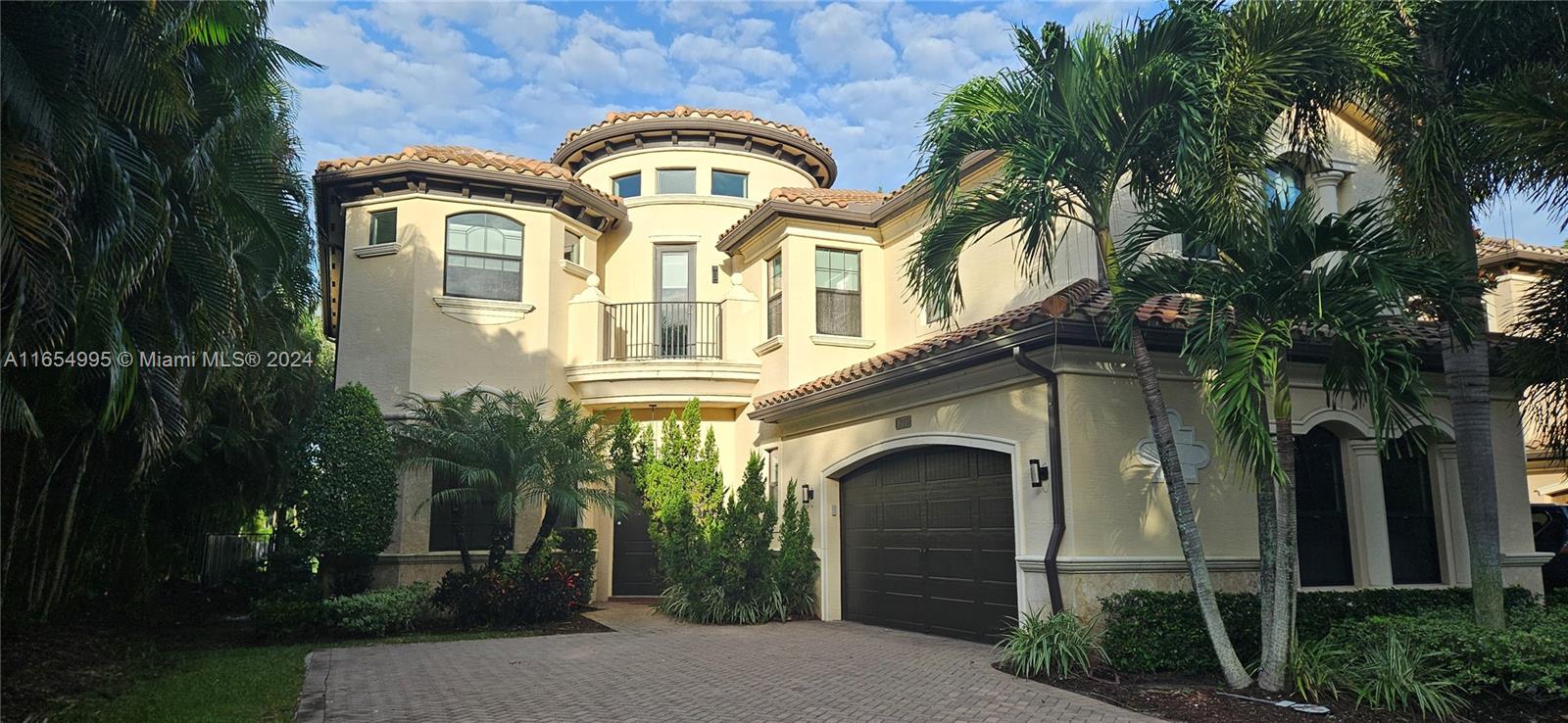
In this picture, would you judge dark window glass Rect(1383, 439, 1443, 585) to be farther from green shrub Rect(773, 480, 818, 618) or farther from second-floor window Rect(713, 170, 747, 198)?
second-floor window Rect(713, 170, 747, 198)

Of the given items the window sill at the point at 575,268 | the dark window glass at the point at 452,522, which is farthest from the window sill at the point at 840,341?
the dark window glass at the point at 452,522

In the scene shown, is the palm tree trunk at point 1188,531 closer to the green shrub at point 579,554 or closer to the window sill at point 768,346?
the window sill at point 768,346

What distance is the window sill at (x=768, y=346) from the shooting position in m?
16.1

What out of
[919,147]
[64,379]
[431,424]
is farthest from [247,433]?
[919,147]

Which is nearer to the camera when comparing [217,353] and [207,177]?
[207,177]

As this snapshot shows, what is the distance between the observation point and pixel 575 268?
56.4ft

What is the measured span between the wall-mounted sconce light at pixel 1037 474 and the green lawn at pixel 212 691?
24.0 feet

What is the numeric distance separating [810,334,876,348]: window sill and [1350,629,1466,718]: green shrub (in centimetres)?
934

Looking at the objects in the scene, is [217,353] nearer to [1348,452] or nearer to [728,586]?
[728,586]

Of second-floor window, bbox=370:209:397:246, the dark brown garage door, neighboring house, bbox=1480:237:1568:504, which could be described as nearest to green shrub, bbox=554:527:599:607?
the dark brown garage door

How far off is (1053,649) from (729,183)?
40.3 feet

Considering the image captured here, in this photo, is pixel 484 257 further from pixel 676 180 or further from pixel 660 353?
pixel 676 180

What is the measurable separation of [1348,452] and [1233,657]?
4.52 meters

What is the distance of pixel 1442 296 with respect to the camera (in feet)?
26.5
